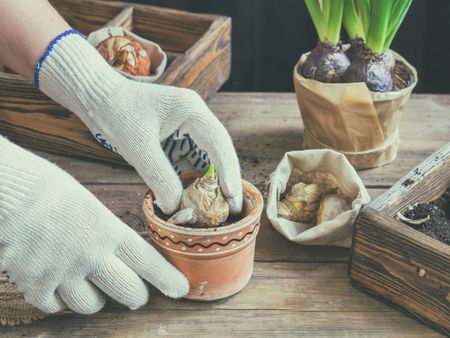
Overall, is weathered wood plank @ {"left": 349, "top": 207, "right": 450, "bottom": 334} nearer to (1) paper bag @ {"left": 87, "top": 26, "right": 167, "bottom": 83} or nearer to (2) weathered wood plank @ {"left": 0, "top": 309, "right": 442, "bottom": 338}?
(2) weathered wood plank @ {"left": 0, "top": 309, "right": 442, "bottom": 338}

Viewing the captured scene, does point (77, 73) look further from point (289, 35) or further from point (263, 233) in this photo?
point (289, 35)

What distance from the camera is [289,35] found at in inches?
66.7

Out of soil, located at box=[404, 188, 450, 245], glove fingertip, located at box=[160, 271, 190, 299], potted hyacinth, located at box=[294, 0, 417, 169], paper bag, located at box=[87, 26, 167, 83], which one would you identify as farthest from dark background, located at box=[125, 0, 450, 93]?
glove fingertip, located at box=[160, 271, 190, 299]

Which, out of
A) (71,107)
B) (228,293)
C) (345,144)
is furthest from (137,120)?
(345,144)

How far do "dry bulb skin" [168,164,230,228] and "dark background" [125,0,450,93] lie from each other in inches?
34.7

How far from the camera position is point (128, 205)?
1.06m

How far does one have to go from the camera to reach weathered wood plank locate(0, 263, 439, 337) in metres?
0.84

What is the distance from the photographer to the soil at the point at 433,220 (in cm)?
87

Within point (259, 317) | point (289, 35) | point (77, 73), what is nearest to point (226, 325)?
point (259, 317)

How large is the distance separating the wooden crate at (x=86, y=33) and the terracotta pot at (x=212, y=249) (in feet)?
1.04

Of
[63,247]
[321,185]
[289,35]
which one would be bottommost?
[289,35]

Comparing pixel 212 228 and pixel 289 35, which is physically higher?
pixel 212 228

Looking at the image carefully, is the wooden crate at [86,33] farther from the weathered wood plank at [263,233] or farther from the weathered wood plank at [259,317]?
the weathered wood plank at [259,317]

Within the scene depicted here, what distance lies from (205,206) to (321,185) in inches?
10.1
